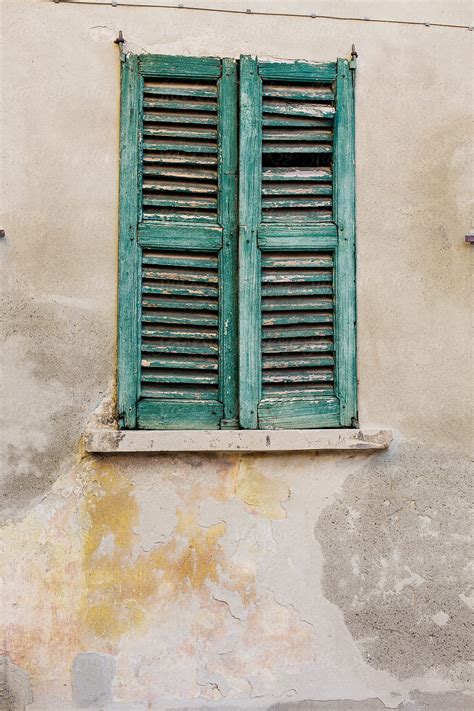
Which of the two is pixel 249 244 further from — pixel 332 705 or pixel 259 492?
pixel 332 705

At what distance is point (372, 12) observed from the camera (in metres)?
3.30

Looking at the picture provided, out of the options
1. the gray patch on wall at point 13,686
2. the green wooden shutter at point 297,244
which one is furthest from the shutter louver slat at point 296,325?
the gray patch on wall at point 13,686

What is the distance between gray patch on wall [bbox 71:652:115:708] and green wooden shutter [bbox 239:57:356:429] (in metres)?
1.24

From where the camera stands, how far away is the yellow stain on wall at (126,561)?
3.05 m

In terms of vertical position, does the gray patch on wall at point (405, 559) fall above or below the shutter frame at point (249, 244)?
below

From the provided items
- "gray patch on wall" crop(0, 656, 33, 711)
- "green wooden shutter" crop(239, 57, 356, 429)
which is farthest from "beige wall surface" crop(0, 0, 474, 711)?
"green wooden shutter" crop(239, 57, 356, 429)

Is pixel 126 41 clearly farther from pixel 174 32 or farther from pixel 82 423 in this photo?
pixel 82 423

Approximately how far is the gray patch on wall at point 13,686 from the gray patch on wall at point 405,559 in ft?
4.45

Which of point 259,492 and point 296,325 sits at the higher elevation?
point 296,325

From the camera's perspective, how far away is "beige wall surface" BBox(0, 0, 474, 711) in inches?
120

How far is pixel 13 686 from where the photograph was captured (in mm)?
3010

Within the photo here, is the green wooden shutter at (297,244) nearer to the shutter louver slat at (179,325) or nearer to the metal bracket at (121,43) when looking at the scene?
the shutter louver slat at (179,325)

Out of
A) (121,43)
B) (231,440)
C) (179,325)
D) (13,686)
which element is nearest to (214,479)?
(231,440)

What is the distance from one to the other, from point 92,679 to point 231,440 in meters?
1.18
